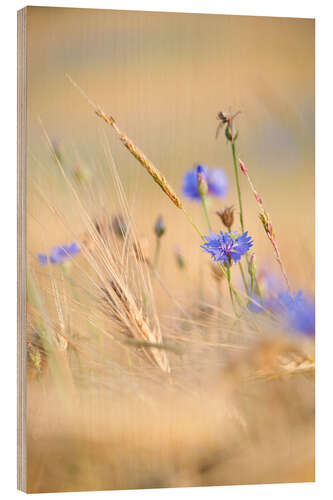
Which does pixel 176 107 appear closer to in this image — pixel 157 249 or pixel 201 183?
pixel 201 183

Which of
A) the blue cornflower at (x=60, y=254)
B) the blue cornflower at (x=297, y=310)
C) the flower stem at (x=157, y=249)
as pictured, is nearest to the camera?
the blue cornflower at (x=60, y=254)

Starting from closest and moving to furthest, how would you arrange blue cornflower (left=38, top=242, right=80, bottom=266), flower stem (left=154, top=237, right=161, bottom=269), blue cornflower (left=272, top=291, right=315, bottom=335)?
blue cornflower (left=38, top=242, right=80, bottom=266)
flower stem (left=154, top=237, right=161, bottom=269)
blue cornflower (left=272, top=291, right=315, bottom=335)

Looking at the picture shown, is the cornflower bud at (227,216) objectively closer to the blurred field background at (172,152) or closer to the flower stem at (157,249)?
the blurred field background at (172,152)

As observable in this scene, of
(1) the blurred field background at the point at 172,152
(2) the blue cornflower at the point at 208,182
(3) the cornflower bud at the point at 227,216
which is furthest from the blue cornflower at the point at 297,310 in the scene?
(2) the blue cornflower at the point at 208,182

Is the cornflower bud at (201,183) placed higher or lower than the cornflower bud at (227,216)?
higher

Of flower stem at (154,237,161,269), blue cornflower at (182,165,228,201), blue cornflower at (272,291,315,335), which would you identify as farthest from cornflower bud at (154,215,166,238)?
blue cornflower at (272,291,315,335)

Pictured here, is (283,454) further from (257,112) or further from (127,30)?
(127,30)

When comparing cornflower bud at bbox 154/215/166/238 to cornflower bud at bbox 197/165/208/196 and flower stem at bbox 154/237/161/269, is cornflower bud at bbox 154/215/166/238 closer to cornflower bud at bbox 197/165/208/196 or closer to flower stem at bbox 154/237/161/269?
flower stem at bbox 154/237/161/269

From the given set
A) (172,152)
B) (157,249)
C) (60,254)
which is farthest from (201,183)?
(60,254)
